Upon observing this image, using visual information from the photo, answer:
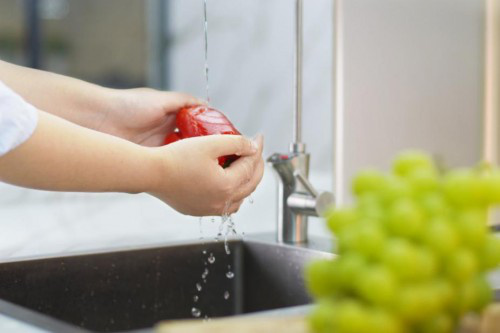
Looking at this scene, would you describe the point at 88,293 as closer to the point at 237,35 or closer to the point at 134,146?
the point at 134,146

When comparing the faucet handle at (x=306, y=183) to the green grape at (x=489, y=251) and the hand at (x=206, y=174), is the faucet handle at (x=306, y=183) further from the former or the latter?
the green grape at (x=489, y=251)

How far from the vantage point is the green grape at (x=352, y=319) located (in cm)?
47

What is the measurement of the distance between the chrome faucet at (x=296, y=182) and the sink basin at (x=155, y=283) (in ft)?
0.14

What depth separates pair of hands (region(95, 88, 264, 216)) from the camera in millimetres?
964

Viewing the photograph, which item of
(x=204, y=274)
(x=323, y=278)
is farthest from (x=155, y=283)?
(x=323, y=278)

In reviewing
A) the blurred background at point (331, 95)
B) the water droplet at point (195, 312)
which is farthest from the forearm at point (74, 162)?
the blurred background at point (331, 95)

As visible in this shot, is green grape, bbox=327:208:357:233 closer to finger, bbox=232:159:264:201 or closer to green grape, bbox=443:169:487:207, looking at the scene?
green grape, bbox=443:169:487:207

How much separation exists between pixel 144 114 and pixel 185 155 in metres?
0.27

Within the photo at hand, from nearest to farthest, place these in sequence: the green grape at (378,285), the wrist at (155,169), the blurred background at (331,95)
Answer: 1. the green grape at (378,285)
2. the wrist at (155,169)
3. the blurred background at (331,95)

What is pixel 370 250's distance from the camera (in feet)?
1.58

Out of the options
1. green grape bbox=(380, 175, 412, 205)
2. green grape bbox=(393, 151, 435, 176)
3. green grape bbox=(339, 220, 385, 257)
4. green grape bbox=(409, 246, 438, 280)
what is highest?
green grape bbox=(393, 151, 435, 176)

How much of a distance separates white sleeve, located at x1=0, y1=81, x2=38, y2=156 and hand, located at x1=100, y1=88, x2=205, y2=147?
405mm

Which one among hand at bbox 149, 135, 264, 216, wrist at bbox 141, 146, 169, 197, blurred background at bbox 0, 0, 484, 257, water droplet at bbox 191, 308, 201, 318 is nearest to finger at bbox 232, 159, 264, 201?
hand at bbox 149, 135, 264, 216

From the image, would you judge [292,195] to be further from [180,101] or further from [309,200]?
[180,101]
